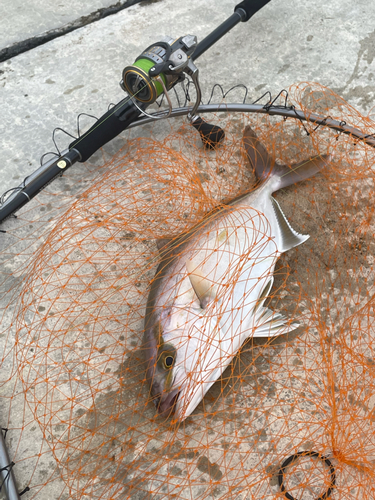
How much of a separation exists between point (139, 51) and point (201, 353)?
366 centimetres

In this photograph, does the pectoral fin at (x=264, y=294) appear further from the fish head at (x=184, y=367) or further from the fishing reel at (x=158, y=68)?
the fishing reel at (x=158, y=68)

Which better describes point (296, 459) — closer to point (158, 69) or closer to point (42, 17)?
point (158, 69)

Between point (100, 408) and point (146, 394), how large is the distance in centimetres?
33

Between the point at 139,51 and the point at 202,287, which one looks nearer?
the point at 202,287

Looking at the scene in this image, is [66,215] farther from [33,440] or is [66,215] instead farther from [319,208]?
[319,208]

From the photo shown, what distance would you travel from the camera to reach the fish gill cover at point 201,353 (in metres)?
2.59

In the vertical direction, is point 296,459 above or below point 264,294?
below

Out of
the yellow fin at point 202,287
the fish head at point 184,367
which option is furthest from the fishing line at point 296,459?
the yellow fin at point 202,287

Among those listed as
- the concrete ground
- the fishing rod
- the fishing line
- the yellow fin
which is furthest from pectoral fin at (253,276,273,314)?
the concrete ground

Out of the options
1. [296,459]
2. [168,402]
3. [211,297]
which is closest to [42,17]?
[211,297]

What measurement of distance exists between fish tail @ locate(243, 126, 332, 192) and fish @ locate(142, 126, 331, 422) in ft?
0.13

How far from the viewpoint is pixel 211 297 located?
8.97 ft

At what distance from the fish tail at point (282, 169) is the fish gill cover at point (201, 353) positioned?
0.19 meters

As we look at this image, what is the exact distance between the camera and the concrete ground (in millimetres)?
4184
